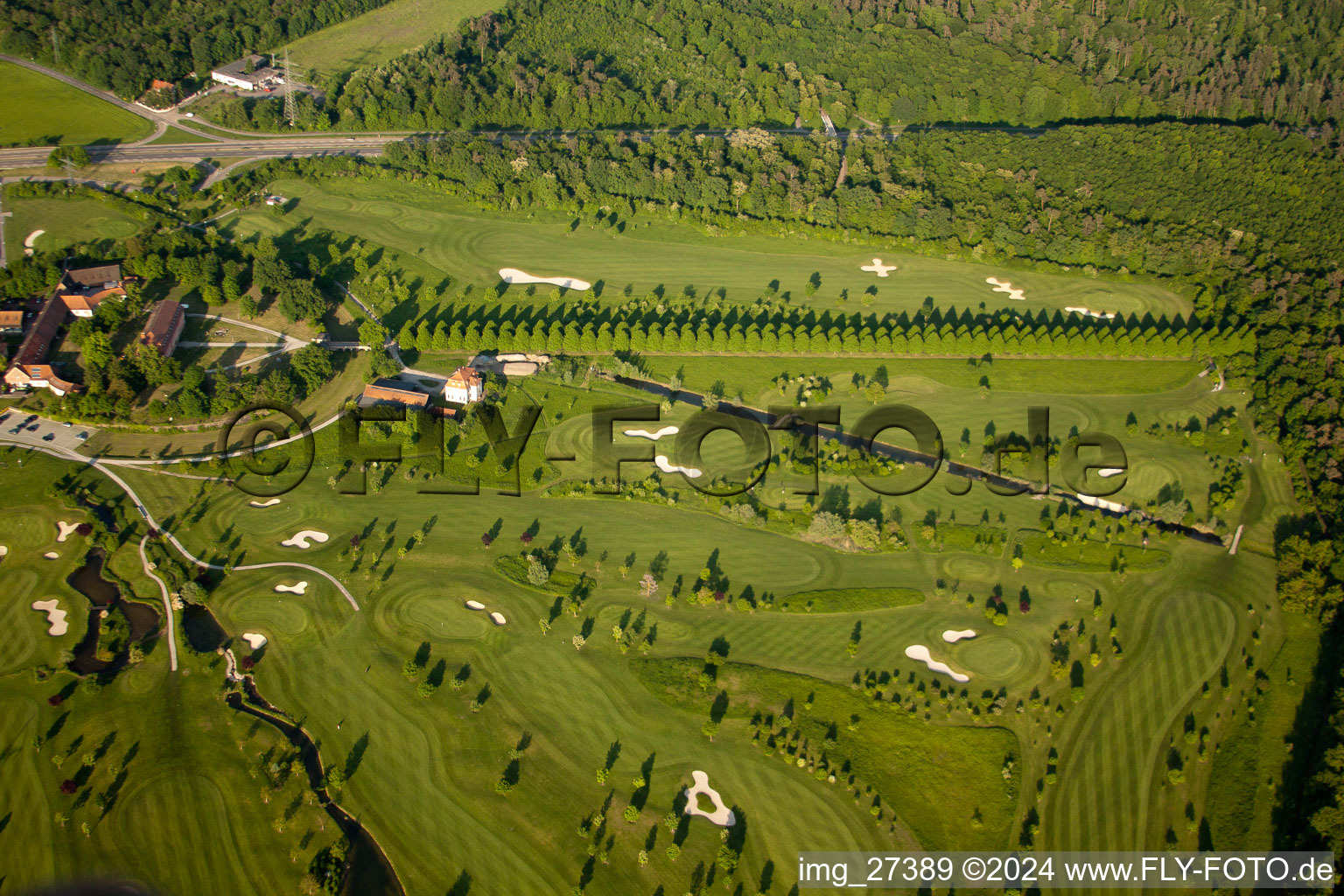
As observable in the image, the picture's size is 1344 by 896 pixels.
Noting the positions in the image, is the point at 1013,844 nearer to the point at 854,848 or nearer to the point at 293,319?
the point at 854,848

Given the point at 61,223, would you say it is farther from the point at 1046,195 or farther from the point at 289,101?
the point at 1046,195

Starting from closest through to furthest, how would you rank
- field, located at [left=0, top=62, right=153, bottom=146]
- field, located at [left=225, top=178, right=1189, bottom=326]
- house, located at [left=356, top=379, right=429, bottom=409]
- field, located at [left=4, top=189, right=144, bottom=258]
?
house, located at [left=356, top=379, right=429, bottom=409], field, located at [left=225, top=178, right=1189, bottom=326], field, located at [left=4, top=189, right=144, bottom=258], field, located at [left=0, top=62, right=153, bottom=146]

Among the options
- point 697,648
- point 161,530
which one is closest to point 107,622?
point 161,530

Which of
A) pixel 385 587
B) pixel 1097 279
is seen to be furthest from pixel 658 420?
pixel 1097 279

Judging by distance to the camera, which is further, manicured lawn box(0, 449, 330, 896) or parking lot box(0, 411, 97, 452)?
parking lot box(0, 411, 97, 452)

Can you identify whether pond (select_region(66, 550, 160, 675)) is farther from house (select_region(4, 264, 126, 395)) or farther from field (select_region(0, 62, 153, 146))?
field (select_region(0, 62, 153, 146))

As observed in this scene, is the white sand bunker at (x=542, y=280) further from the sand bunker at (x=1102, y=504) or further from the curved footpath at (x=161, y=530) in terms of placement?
the sand bunker at (x=1102, y=504)

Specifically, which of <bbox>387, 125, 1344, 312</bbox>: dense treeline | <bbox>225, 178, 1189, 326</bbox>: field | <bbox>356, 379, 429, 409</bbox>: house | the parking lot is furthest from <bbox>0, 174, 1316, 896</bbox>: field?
<bbox>387, 125, 1344, 312</bbox>: dense treeline

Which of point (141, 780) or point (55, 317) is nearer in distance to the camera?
point (141, 780)
